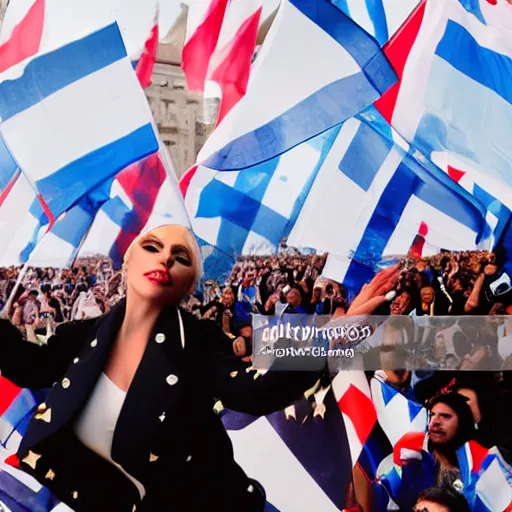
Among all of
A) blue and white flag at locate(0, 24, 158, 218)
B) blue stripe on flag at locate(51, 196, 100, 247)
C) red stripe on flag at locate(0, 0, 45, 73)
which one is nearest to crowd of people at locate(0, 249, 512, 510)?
blue stripe on flag at locate(51, 196, 100, 247)

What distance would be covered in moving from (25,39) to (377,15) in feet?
4.39

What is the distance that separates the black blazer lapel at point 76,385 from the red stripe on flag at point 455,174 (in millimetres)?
1331

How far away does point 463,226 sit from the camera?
2.39 meters

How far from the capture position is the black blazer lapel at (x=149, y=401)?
2291 millimetres

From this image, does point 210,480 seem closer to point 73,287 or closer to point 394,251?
point 73,287

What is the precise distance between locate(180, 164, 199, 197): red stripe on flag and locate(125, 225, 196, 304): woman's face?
139 mm

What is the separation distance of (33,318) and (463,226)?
5.43 ft

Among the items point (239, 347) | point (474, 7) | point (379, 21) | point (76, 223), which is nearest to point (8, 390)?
point (76, 223)

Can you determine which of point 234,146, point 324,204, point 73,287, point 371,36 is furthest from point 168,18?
point 73,287

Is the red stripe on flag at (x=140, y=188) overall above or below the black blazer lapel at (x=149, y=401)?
above

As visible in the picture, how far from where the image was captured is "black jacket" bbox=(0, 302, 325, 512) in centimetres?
230

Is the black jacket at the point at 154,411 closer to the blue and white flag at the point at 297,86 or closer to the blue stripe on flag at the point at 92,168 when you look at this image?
the blue stripe on flag at the point at 92,168

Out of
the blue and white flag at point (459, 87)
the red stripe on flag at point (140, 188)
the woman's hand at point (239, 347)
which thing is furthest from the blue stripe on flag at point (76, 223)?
the blue and white flag at point (459, 87)

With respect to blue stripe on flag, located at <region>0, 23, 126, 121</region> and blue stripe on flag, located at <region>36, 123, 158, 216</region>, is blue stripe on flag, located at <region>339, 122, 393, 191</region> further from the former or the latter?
blue stripe on flag, located at <region>0, 23, 126, 121</region>
